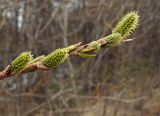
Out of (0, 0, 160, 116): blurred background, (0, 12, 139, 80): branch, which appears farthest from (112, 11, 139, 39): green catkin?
(0, 0, 160, 116): blurred background

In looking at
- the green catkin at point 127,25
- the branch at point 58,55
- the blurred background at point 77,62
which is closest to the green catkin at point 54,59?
the branch at point 58,55

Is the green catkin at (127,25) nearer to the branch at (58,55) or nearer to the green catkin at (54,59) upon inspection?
the branch at (58,55)

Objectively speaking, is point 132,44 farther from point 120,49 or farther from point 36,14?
point 36,14

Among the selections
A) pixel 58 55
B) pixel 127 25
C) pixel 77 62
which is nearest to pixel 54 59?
pixel 58 55

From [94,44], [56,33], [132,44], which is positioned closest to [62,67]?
[56,33]

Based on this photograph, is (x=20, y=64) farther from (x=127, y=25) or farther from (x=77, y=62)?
(x=77, y=62)
